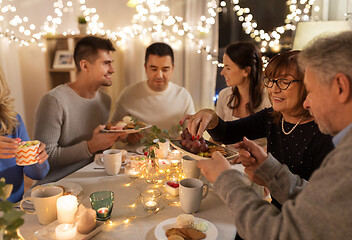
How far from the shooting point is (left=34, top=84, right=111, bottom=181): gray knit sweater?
1.93 meters

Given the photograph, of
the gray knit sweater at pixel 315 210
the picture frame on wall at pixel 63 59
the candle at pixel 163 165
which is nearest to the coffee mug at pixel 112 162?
the candle at pixel 163 165

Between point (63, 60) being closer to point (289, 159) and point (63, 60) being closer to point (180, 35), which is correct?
point (180, 35)

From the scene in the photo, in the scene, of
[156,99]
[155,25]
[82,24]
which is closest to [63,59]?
[82,24]

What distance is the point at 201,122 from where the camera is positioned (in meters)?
1.50

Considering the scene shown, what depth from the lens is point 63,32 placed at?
12.0ft

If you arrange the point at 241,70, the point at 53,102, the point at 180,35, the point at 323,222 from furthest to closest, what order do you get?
the point at 180,35 → the point at 241,70 → the point at 53,102 → the point at 323,222

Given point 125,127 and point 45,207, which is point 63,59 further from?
point 45,207

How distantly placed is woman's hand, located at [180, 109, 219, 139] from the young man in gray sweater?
0.58m

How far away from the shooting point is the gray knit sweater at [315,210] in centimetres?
60

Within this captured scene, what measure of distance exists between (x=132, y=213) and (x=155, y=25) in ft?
8.38

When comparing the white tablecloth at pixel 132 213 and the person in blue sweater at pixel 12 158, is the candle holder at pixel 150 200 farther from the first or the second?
the person in blue sweater at pixel 12 158

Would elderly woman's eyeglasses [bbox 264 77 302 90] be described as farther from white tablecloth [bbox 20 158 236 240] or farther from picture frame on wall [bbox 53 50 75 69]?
picture frame on wall [bbox 53 50 75 69]

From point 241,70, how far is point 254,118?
28.9 inches

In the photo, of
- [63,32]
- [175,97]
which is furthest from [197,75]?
[63,32]
